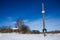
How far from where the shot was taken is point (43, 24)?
177 inches

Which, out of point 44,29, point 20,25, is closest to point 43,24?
point 44,29

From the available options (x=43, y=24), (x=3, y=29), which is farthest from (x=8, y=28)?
(x=43, y=24)

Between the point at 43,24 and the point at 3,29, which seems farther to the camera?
the point at 3,29

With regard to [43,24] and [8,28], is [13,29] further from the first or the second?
[43,24]

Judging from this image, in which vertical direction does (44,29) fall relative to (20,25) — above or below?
below

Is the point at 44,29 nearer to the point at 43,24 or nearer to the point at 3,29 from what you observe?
the point at 43,24

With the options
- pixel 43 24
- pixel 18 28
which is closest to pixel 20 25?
pixel 18 28

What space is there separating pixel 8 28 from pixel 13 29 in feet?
4.31

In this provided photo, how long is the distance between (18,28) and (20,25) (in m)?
0.37

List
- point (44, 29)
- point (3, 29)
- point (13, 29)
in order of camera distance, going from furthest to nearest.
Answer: point (13, 29), point (3, 29), point (44, 29)

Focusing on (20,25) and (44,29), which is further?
(20,25)

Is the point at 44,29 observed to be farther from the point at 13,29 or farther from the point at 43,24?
the point at 13,29

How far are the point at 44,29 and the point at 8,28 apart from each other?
764cm

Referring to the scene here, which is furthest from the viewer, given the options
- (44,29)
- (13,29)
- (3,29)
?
(13,29)
